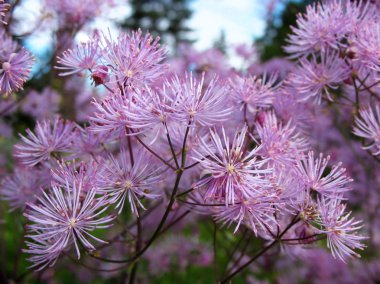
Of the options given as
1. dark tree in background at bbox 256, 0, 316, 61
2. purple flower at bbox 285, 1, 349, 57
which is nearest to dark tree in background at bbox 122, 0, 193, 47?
dark tree in background at bbox 256, 0, 316, 61

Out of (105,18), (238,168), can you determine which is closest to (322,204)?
(238,168)

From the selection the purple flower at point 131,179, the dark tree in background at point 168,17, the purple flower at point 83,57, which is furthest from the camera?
the dark tree in background at point 168,17

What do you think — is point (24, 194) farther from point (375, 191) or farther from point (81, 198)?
point (375, 191)

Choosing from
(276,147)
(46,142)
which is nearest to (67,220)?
(46,142)

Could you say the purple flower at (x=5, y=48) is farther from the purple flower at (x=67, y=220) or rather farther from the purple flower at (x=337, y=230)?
the purple flower at (x=337, y=230)

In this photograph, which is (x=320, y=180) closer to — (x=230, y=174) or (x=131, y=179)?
(x=230, y=174)

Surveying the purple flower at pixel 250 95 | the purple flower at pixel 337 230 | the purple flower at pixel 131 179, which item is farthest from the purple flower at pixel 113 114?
the purple flower at pixel 337 230
